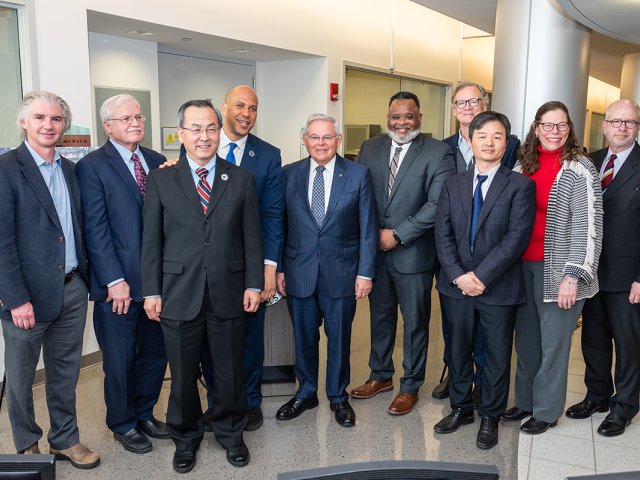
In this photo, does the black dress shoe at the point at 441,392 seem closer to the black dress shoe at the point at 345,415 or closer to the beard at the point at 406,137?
the black dress shoe at the point at 345,415

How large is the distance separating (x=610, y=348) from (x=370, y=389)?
62.4 inches

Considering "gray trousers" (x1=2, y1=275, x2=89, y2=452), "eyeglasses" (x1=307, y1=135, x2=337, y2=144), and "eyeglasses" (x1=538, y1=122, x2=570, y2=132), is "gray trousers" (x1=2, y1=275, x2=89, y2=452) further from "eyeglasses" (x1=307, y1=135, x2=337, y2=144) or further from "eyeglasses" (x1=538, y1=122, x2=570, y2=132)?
"eyeglasses" (x1=538, y1=122, x2=570, y2=132)

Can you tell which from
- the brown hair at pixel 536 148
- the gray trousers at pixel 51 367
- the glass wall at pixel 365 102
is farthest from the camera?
the glass wall at pixel 365 102

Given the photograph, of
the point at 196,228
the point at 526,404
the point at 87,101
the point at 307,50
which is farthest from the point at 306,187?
the point at 307,50

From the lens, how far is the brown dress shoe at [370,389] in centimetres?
376

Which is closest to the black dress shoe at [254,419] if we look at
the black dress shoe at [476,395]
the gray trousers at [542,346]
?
the black dress shoe at [476,395]

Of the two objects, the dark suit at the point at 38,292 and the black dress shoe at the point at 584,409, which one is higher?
the dark suit at the point at 38,292

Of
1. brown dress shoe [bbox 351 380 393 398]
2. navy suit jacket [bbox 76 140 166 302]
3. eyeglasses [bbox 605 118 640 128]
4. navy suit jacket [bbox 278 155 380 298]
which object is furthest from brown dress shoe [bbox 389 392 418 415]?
eyeglasses [bbox 605 118 640 128]

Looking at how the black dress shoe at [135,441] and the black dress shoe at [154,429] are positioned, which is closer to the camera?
the black dress shoe at [135,441]

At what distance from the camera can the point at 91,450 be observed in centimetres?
309

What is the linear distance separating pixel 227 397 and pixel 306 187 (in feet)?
4.31

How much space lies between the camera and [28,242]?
8.54ft

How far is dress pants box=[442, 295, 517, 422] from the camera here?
307cm

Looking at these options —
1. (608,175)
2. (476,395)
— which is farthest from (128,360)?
(608,175)
